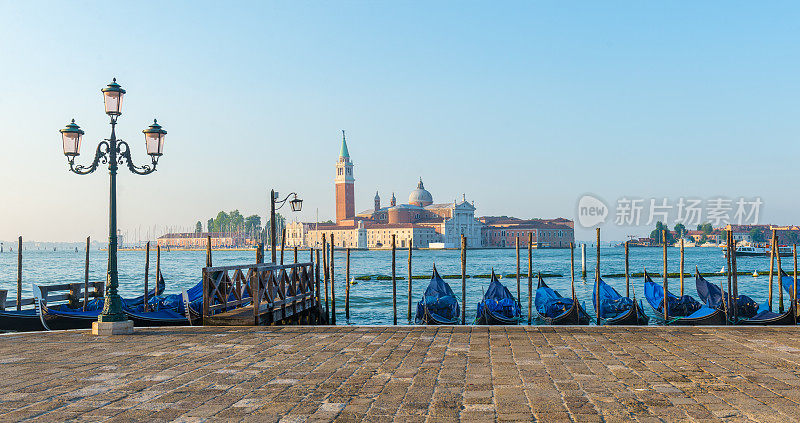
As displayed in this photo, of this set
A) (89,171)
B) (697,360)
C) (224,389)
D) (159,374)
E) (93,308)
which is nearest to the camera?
(224,389)

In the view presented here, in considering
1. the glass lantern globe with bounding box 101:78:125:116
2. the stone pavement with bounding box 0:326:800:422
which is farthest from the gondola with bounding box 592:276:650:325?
the glass lantern globe with bounding box 101:78:125:116

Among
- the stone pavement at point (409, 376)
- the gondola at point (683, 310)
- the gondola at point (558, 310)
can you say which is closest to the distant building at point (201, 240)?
the gondola at point (683, 310)

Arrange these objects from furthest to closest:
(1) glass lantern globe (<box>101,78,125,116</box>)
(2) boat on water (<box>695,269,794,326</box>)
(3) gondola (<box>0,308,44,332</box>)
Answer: (2) boat on water (<box>695,269,794,326</box>) → (3) gondola (<box>0,308,44,332</box>) → (1) glass lantern globe (<box>101,78,125,116</box>)

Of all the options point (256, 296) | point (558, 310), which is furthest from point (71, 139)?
point (558, 310)

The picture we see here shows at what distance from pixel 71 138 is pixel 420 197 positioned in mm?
119656

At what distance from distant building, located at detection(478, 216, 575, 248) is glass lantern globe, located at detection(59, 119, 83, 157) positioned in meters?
116

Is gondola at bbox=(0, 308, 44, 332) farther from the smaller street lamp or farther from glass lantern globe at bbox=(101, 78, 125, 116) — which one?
glass lantern globe at bbox=(101, 78, 125, 116)

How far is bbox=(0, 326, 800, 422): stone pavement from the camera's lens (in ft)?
13.8

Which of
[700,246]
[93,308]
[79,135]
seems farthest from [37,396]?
[700,246]

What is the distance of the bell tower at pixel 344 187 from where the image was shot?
390ft

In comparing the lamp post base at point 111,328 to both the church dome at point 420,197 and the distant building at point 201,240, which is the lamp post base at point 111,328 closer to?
the church dome at point 420,197

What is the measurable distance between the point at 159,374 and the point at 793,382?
4.55m

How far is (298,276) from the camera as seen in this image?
41.9 ft

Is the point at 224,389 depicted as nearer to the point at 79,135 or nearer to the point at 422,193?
the point at 79,135
